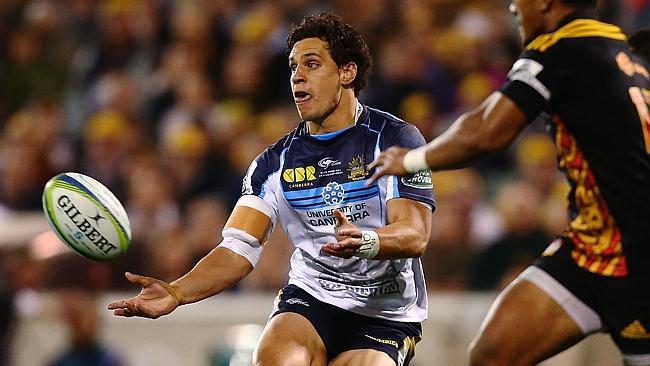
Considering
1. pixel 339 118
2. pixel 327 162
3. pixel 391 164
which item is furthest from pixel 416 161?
pixel 339 118

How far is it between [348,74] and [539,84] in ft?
4.62

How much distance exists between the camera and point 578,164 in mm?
4598

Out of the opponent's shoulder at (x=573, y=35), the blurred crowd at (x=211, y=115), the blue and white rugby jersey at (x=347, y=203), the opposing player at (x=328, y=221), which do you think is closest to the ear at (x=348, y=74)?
the opposing player at (x=328, y=221)

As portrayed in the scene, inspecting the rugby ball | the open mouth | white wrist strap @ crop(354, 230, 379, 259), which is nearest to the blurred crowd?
the open mouth

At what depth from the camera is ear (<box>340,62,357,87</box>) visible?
5.66 metres

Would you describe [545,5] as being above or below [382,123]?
above

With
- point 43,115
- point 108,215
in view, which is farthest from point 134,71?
point 108,215

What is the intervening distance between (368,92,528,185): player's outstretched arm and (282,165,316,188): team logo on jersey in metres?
0.85

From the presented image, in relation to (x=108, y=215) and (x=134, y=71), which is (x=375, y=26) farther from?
(x=108, y=215)

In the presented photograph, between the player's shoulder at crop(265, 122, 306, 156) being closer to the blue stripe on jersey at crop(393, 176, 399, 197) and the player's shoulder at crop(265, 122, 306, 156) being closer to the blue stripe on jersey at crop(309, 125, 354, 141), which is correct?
the blue stripe on jersey at crop(309, 125, 354, 141)

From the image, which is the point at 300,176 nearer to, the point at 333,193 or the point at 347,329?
the point at 333,193

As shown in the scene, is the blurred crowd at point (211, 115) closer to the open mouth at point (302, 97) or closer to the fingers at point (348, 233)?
the open mouth at point (302, 97)

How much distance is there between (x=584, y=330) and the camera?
470 cm

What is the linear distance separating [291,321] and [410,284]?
0.62 meters
